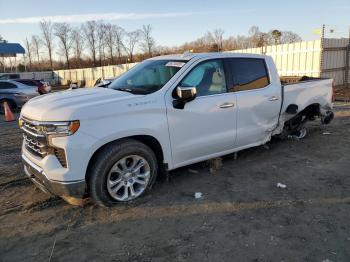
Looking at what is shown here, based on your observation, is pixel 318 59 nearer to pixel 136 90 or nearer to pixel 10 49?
pixel 136 90

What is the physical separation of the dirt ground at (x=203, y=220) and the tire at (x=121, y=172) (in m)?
0.16

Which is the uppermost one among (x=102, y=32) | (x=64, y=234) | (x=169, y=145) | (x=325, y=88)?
(x=102, y=32)

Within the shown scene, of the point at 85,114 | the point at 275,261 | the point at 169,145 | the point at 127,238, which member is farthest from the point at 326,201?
the point at 85,114

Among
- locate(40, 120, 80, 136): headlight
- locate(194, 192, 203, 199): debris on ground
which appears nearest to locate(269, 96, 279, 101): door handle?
locate(194, 192, 203, 199): debris on ground

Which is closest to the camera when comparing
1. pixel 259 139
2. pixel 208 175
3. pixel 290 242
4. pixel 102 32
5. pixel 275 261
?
pixel 275 261

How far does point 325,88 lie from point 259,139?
239 centimetres

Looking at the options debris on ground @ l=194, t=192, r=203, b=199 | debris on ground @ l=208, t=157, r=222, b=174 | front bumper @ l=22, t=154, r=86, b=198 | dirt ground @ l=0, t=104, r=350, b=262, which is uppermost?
front bumper @ l=22, t=154, r=86, b=198

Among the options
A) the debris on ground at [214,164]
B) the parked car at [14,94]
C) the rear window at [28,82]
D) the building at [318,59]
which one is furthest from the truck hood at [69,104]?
the building at [318,59]

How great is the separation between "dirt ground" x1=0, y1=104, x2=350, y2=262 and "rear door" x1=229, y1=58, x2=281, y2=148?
58cm

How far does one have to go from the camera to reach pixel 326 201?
14.6 feet

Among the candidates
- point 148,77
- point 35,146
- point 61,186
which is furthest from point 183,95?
point 35,146

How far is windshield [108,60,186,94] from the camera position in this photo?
192 inches

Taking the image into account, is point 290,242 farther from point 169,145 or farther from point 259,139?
point 259,139

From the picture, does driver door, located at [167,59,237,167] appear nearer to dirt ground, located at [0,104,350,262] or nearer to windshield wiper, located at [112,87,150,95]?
windshield wiper, located at [112,87,150,95]
